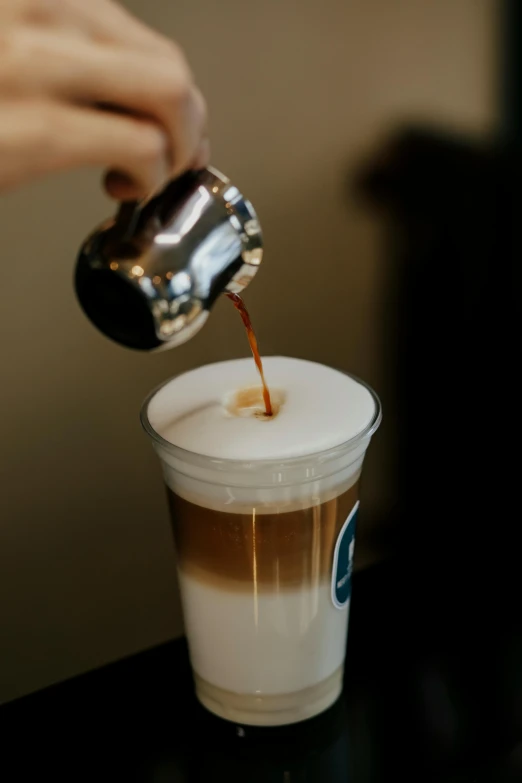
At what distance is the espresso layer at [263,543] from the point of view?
0.43m

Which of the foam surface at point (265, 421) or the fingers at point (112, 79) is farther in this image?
the foam surface at point (265, 421)

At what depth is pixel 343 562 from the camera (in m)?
0.47

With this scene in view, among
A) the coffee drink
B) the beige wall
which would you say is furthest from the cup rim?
the beige wall

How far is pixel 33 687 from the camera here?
1.83ft

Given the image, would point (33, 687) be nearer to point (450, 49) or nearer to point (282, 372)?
point (282, 372)

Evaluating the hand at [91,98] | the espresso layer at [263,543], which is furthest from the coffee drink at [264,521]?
the hand at [91,98]

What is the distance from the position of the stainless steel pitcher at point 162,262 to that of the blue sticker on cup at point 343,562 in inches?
6.9

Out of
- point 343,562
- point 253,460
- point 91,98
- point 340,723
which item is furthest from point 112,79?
point 340,723

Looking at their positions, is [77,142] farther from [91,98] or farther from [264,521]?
[264,521]

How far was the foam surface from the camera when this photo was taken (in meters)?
0.41

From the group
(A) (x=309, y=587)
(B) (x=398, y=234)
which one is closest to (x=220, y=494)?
(A) (x=309, y=587)

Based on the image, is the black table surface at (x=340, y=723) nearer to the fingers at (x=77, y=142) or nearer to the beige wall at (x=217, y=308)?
the beige wall at (x=217, y=308)

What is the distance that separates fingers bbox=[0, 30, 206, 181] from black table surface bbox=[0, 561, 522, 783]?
0.35m

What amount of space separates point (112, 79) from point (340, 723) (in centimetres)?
40
